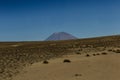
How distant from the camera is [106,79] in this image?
16812mm

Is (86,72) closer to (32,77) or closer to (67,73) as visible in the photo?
(67,73)

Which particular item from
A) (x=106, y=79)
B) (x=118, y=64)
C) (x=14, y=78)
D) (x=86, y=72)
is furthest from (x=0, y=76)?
(x=118, y=64)

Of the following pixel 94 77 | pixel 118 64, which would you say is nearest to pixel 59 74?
pixel 94 77

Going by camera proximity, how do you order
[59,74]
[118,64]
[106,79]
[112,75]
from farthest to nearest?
[118,64] < [59,74] < [112,75] < [106,79]

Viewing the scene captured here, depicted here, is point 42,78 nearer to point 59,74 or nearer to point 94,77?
point 59,74

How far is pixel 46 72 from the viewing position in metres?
20.8

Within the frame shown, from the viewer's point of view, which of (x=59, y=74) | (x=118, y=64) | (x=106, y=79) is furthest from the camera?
(x=118, y=64)

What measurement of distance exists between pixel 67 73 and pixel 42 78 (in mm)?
2357

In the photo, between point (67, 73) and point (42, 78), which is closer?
point (42, 78)

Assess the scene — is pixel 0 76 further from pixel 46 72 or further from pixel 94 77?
pixel 94 77

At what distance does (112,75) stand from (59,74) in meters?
3.87

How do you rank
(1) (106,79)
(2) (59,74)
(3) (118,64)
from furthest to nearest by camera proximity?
(3) (118,64), (2) (59,74), (1) (106,79)

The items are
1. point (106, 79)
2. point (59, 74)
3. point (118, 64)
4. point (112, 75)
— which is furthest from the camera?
point (118, 64)

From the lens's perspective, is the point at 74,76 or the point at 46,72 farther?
the point at 46,72
